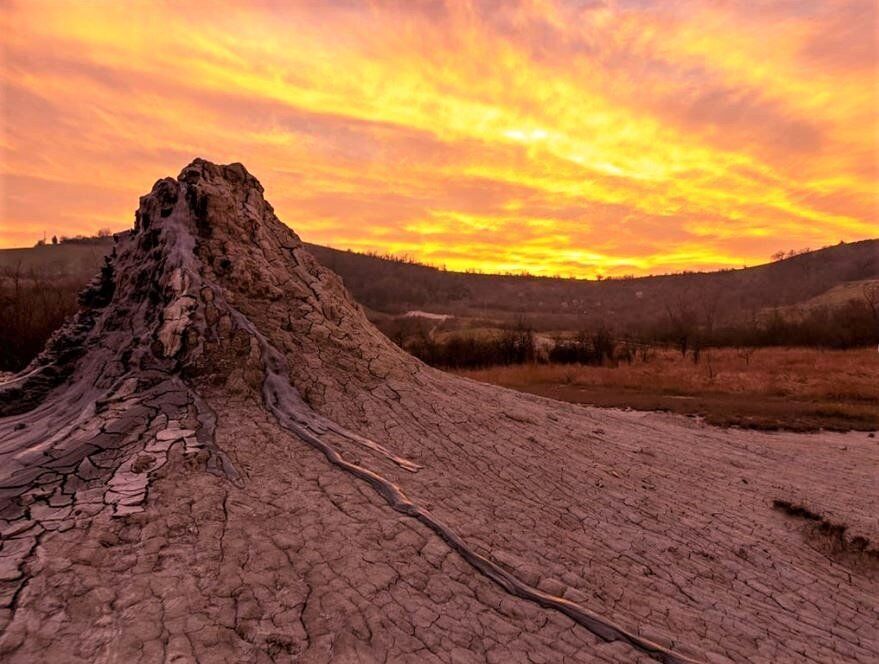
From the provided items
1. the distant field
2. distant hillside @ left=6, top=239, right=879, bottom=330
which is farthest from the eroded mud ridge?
distant hillside @ left=6, top=239, right=879, bottom=330

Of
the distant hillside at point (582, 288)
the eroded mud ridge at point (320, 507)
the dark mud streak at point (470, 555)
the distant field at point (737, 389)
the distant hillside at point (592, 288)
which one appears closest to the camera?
the eroded mud ridge at point (320, 507)

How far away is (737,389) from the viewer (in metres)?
12.7

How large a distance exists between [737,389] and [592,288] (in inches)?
2616

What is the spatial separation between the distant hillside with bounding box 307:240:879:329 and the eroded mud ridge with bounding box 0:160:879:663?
1845 inches

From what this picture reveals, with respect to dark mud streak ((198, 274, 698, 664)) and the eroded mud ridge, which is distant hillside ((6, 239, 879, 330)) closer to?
the eroded mud ridge

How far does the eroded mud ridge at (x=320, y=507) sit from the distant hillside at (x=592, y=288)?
154 ft

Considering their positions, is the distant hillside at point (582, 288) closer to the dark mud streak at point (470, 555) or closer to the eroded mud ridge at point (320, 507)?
the eroded mud ridge at point (320, 507)

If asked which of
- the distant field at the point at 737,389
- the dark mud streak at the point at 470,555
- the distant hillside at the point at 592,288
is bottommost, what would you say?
the distant field at the point at 737,389

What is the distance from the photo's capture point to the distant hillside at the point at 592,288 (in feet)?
189

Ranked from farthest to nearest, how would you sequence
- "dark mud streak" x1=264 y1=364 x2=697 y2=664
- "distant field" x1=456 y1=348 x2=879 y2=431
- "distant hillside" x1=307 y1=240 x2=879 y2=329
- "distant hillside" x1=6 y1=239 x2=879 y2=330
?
"distant hillside" x1=307 y1=240 x2=879 y2=329 → "distant hillside" x1=6 y1=239 x2=879 y2=330 → "distant field" x1=456 y1=348 x2=879 y2=431 → "dark mud streak" x1=264 y1=364 x2=697 y2=664

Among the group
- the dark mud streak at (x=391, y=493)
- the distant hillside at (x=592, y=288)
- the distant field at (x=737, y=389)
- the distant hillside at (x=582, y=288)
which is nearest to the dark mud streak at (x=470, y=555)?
the dark mud streak at (x=391, y=493)

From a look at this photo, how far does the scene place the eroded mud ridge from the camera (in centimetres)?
194

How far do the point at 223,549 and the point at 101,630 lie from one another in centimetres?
50

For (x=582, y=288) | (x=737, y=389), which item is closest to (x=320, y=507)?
(x=737, y=389)
